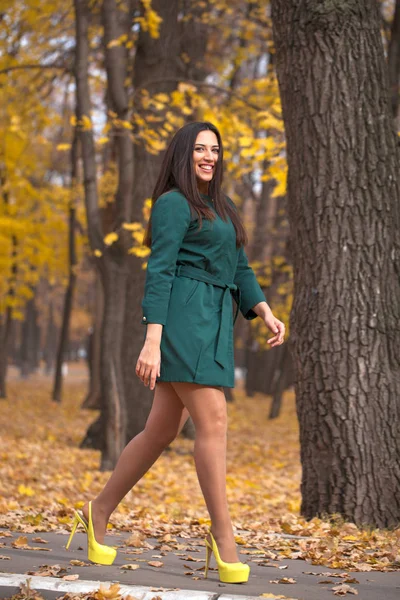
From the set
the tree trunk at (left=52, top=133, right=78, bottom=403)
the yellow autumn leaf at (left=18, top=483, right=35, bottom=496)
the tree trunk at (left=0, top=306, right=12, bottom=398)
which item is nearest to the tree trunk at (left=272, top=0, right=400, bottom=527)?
the yellow autumn leaf at (left=18, top=483, right=35, bottom=496)

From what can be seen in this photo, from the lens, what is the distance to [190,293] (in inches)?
152

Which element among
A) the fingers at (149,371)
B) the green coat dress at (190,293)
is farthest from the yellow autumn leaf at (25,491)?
the fingers at (149,371)

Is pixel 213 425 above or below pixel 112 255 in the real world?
below

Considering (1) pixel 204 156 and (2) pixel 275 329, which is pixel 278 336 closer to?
(2) pixel 275 329

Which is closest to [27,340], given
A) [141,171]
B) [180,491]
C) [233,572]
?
[141,171]

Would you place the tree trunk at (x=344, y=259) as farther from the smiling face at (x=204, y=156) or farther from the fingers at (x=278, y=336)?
the smiling face at (x=204, y=156)

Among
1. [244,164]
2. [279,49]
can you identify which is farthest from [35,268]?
[279,49]

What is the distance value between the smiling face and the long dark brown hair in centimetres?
2

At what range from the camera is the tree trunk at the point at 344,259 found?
5730 mm

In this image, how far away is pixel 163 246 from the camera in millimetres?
3846

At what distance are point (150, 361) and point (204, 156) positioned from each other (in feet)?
3.42

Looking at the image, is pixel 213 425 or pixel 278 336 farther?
pixel 278 336

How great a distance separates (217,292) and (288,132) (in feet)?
8.75

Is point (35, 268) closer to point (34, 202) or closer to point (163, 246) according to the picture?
point (34, 202)
